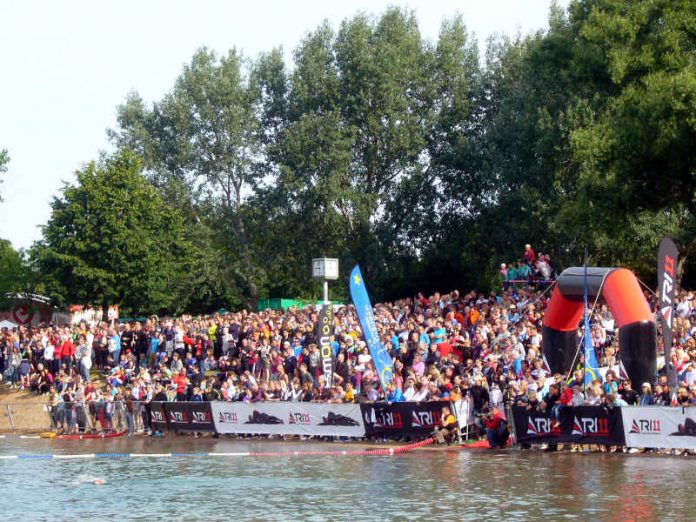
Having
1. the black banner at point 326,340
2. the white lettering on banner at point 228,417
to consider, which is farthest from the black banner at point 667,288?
the white lettering on banner at point 228,417

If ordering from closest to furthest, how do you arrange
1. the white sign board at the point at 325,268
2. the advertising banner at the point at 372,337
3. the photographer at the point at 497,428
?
the photographer at the point at 497,428
the advertising banner at the point at 372,337
the white sign board at the point at 325,268

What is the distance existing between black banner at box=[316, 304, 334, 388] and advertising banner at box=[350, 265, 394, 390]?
68.1 inches

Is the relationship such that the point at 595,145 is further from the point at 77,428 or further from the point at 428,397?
the point at 77,428

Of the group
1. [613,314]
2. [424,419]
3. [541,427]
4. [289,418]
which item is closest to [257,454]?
[289,418]

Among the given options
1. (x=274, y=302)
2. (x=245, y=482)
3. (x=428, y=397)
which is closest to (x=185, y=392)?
(x=428, y=397)

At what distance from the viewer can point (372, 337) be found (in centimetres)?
3002

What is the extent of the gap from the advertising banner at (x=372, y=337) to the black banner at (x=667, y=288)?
25.2 feet

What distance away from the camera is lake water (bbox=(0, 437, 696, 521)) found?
1672 centimetres

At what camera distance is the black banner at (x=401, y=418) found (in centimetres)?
2692

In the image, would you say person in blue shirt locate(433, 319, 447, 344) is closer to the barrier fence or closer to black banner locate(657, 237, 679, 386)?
the barrier fence

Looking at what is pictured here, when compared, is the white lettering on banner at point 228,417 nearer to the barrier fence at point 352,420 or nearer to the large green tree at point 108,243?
the barrier fence at point 352,420

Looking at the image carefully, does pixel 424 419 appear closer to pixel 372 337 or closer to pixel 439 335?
pixel 372 337

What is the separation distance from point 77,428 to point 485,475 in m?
19.0

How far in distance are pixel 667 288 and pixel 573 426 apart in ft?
12.8
